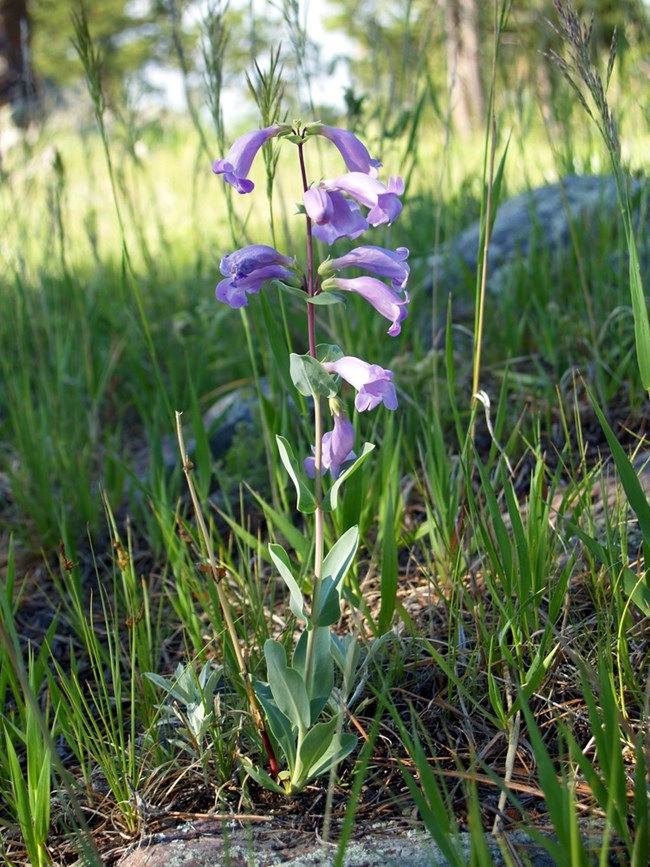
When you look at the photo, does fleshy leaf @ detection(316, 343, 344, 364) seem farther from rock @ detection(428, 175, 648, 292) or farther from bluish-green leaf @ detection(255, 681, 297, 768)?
rock @ detection(428, 175, 648, 292)

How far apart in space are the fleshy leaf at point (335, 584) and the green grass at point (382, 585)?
79 mm

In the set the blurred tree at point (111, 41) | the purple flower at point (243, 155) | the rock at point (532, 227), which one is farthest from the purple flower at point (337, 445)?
the blurred tree at point (111, 41)

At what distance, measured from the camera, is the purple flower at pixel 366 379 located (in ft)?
3.69

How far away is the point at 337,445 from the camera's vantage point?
121 cm

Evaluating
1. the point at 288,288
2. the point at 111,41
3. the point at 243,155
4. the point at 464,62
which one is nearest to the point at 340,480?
the point at 288,288

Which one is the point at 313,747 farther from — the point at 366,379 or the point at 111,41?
the point at 111,41

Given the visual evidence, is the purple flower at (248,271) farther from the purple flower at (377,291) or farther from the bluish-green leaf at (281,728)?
the bluish-green leaf at (281,728)

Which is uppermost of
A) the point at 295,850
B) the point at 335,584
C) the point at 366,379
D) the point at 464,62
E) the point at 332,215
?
the point at 464,62

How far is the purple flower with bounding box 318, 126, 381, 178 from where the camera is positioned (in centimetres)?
118

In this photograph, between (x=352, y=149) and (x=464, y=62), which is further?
(x=464, y=62)

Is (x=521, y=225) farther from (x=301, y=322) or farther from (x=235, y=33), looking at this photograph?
(x=235, y=33)

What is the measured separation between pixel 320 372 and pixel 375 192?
10.5 inches

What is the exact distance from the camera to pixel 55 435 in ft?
7.91

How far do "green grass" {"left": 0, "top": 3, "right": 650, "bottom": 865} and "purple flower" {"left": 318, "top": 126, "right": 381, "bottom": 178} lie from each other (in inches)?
18.5
